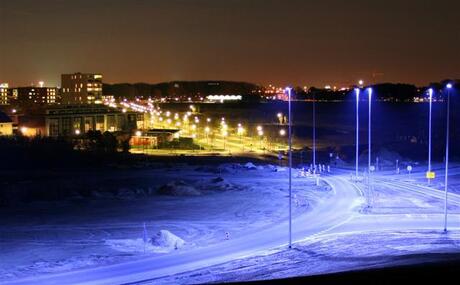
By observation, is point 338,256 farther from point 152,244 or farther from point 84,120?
point 84,120

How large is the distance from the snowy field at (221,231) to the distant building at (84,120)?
157 feet

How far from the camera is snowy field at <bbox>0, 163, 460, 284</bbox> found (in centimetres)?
2323

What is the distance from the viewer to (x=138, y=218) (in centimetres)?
3434

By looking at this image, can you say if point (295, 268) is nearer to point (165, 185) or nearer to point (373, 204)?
point (373, 204)

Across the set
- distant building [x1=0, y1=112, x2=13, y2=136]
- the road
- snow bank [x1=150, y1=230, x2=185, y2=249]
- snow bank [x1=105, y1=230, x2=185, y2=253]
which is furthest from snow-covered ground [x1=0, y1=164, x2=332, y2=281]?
distant building [x1=0, y1=112, x2=13, y2=136]

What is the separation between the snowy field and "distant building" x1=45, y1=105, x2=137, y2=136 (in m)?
47.8

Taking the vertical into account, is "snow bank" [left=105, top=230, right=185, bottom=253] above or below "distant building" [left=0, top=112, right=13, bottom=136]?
below

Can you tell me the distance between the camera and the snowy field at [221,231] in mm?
23234

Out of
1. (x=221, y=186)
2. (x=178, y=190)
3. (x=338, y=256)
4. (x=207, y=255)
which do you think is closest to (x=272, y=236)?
(x=207, y=255)

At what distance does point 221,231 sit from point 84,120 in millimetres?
74769

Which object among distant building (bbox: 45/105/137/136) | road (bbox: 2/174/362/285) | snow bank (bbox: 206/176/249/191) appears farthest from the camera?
distant building (bbox: 45/105/137/136)

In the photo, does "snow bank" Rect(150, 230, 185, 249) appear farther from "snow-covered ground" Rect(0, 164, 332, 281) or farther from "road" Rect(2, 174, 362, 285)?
"road" Rect(2, 174, 362, 285)

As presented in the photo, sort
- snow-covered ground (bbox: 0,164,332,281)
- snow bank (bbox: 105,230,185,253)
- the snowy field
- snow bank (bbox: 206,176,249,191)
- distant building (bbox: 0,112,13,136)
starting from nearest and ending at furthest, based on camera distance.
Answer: the snowy field, snow-covered ground (bbox: 0,164,332,281), snow bank (bbox: 105,230,185,253), snow bank (bbox: 206,176,249,191), distant building (bbox: 0,112,13,136)

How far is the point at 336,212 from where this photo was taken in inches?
1398
